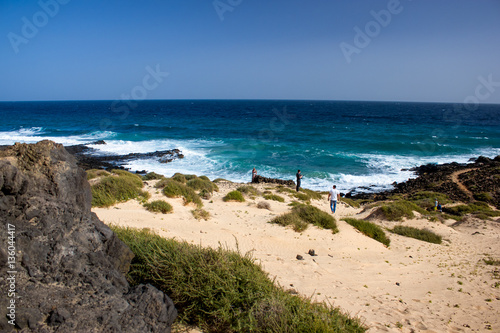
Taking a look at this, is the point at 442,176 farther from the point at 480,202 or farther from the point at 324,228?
the point at 324,228

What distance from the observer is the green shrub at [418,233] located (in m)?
12.1

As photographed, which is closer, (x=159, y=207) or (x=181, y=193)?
(x=159, y=207)

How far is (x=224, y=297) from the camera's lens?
459 centimetres

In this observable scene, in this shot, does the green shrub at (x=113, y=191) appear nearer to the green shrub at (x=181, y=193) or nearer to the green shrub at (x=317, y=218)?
the green shrub at (x=181, y=193)

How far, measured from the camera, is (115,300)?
382cm

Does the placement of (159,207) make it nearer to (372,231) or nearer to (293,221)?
(293,221)

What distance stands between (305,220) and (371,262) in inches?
127

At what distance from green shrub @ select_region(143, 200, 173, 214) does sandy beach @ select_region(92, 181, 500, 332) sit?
29cm

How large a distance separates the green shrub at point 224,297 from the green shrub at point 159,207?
6.44m

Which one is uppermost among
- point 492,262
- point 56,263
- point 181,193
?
point 56,263

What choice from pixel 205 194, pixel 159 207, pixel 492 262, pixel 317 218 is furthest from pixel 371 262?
pixel 205 194

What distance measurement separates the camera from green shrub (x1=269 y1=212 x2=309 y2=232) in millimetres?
11293

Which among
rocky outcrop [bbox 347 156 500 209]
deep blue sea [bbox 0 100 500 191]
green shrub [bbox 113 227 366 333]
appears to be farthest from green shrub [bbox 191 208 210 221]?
rocky outcrop [bbox 347 156 500 209]

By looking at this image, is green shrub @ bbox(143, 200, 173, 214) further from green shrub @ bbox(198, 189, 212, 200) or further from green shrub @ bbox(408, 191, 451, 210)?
green shrub @ bbox(408, 191, 451, 210)
